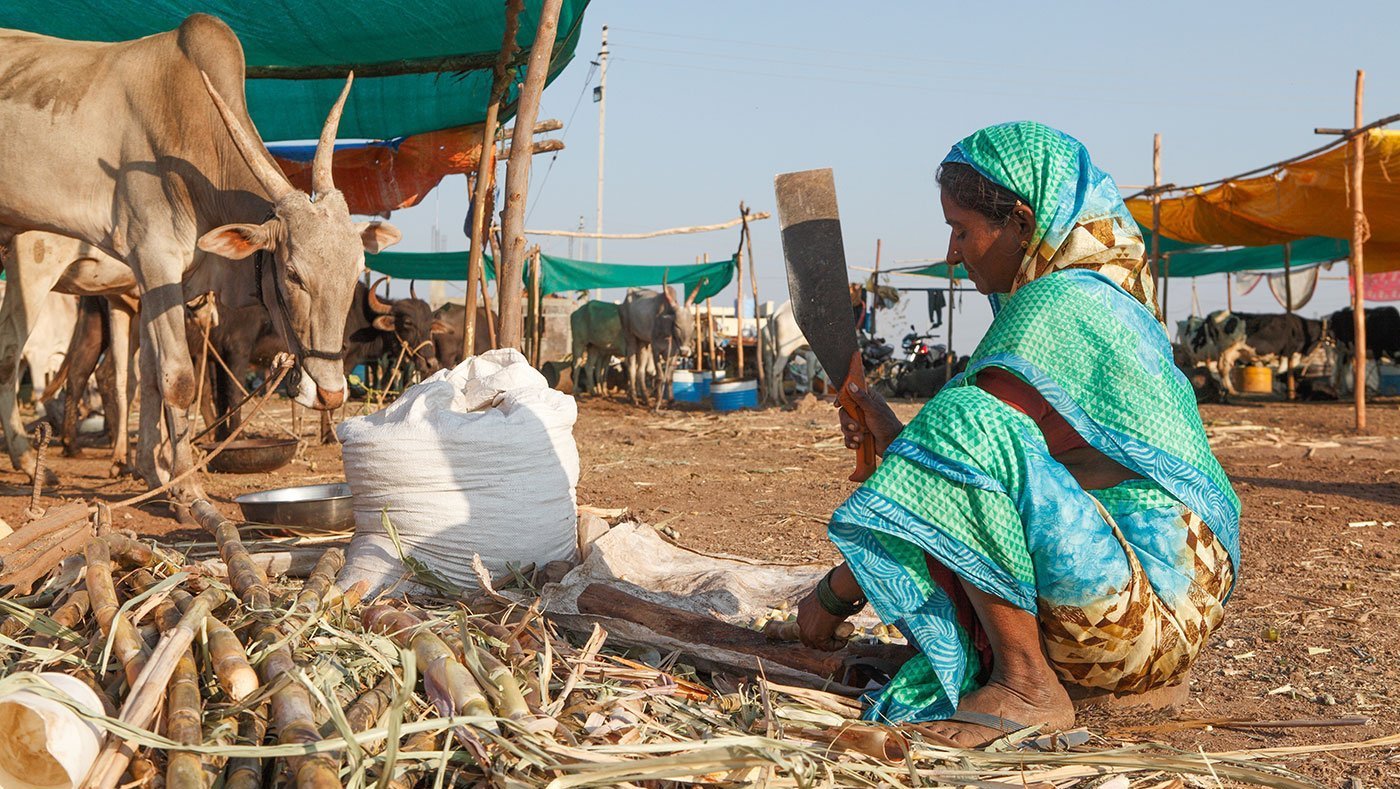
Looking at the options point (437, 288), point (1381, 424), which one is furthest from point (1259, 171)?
point (437, 288)

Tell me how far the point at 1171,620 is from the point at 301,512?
128 inches

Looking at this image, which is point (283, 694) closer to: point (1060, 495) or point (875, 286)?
point (1060, 495)

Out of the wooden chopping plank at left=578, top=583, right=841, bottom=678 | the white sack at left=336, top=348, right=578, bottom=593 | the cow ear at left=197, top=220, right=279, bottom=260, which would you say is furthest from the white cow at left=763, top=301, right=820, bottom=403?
the wooden chopping plank at left=578, top=583, right=841, bottom=678

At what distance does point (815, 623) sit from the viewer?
2.45 m

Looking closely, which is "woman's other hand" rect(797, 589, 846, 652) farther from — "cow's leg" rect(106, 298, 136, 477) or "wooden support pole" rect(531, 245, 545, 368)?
"wooden support pole" rect(531, 245, 545, 368)

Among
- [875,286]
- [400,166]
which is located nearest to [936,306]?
[875,286]

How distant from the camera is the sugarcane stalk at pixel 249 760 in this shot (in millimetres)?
1606

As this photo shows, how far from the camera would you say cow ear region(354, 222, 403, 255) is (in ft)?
17.0

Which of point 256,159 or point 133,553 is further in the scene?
point 256,159

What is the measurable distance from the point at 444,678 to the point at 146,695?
18.6 inches

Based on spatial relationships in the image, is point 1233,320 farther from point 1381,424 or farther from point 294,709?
point 294,709

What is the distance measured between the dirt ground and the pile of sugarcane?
0.51 m

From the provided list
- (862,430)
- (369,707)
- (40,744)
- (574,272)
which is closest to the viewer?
(40,744)

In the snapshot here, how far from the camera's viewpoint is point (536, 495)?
3.38 meters
